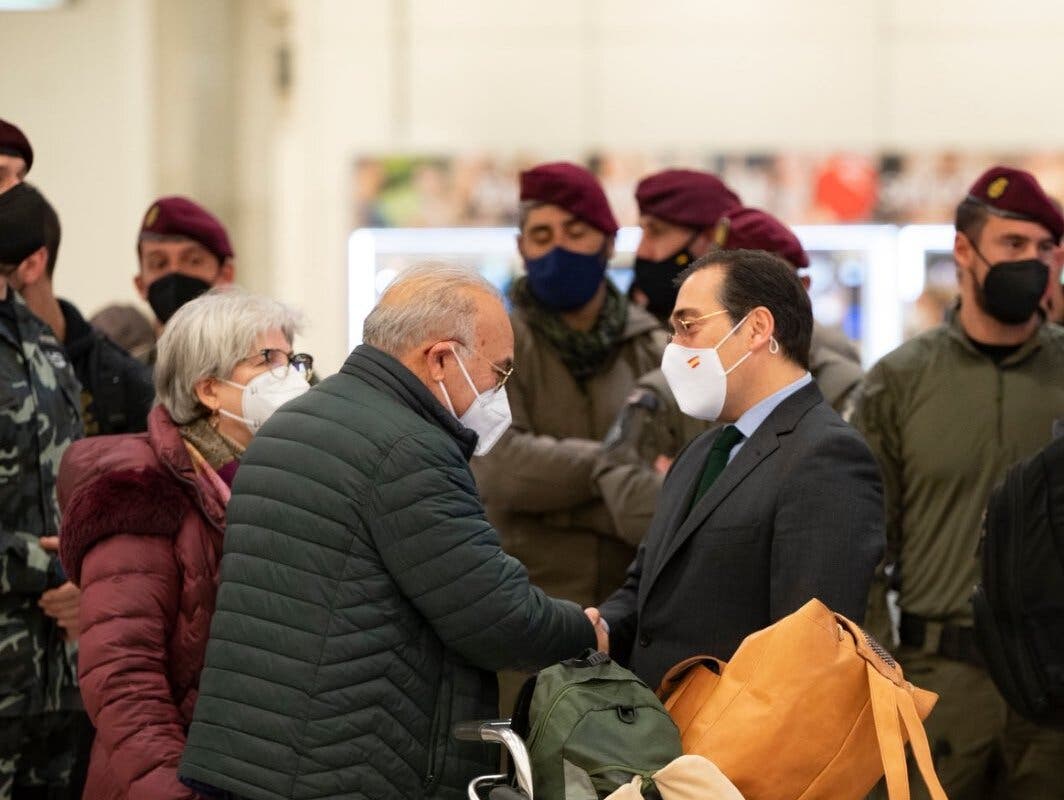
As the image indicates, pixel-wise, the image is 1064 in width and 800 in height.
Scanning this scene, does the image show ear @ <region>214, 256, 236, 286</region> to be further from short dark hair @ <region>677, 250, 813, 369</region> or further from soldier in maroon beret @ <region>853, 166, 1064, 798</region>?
short dark hair @ <region>677, 250, 813, 369</region>

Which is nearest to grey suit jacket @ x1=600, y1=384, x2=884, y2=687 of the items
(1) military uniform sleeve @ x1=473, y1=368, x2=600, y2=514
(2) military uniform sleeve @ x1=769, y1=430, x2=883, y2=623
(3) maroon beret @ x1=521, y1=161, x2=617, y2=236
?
(2) military uniform sleeve @ x1=769, y1=430, x2=883, y2=623

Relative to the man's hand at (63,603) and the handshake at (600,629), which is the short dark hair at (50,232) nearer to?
the man's hand at (63,603)

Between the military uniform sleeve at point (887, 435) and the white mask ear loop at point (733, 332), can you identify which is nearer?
the white mask ear loop at point (733, 332)

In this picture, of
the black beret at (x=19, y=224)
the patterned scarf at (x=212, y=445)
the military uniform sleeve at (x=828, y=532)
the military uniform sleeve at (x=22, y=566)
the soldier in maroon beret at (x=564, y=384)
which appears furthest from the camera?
the soldier in maroon beret at (x=564, y=384)

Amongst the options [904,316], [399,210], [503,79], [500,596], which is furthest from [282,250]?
[500,596]

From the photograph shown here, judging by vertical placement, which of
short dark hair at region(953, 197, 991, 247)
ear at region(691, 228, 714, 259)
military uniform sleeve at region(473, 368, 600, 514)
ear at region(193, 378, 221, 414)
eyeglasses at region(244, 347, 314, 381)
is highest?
short dark hair at region(953, 197, 991, 247)

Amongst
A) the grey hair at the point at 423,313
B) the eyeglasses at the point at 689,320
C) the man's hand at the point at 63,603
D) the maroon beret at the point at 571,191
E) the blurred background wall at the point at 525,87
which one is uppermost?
the blurred background wall at the point at 525,87

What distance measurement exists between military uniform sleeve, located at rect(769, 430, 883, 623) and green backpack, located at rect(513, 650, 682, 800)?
382 millimetres

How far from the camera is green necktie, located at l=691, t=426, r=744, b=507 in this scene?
3.18 metres

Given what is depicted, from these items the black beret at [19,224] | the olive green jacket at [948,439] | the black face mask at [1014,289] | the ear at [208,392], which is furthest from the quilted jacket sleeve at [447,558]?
the black face mask at [1014,289]

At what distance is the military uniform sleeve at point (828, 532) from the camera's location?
2828 millimetres

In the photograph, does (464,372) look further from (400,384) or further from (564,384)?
(564,384)

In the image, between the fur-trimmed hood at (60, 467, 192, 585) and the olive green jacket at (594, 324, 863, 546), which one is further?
the olive green jacket at (594, 324, 863, 546)

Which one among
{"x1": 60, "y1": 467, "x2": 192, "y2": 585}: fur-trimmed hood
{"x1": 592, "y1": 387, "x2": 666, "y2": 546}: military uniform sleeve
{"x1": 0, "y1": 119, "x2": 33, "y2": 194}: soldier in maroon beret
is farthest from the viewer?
{"x1": 592, "y1": 387, "x2": 666, "y2": 546}: military uniform sleeve
